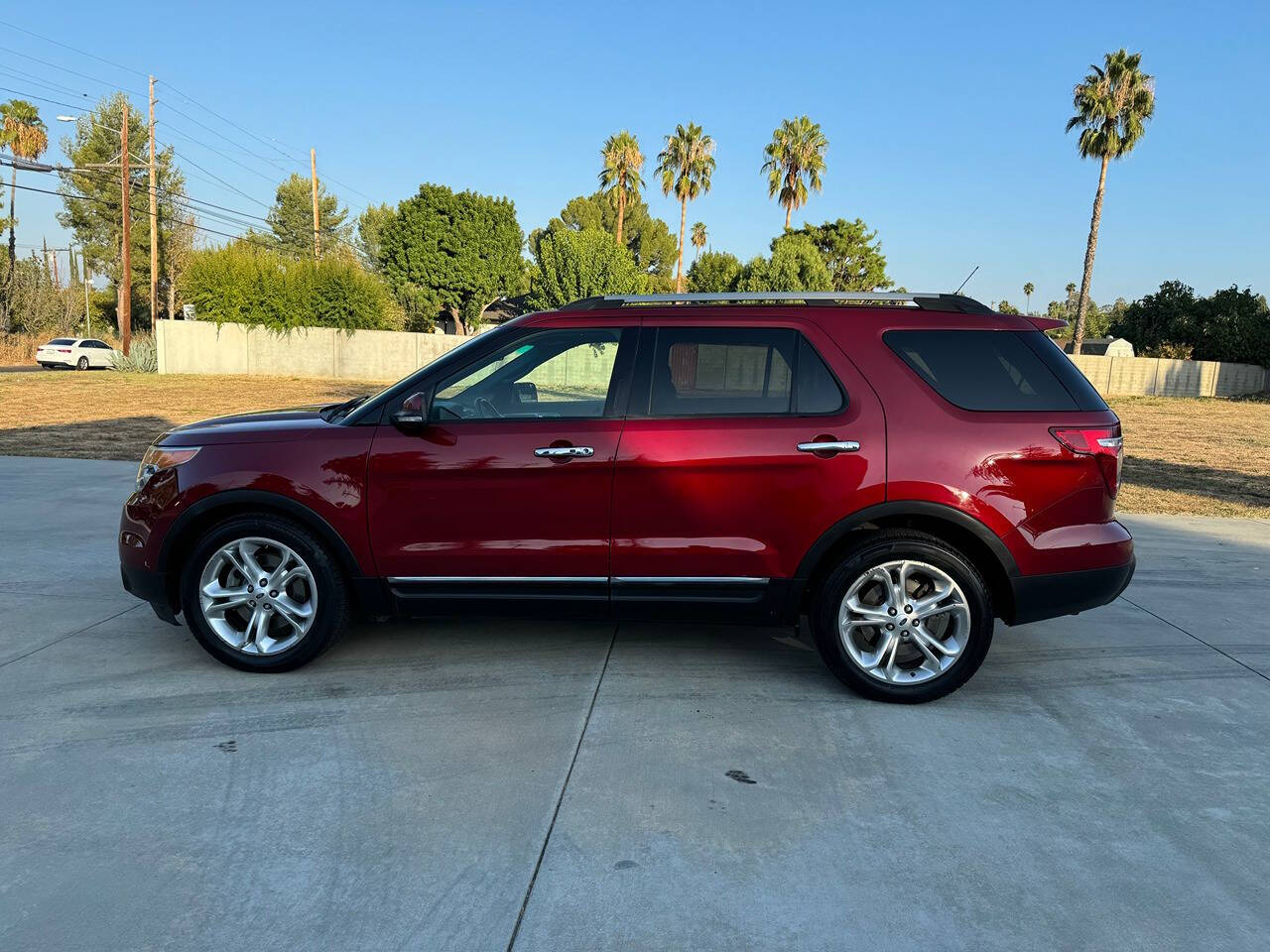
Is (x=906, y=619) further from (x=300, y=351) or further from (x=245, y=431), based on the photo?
(x=300, y=351)

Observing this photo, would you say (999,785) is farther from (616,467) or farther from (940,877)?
(616,467)

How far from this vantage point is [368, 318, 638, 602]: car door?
4.11 m

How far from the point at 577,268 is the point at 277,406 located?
2269 cm

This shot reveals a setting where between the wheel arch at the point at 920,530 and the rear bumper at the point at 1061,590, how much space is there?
0.05 meters

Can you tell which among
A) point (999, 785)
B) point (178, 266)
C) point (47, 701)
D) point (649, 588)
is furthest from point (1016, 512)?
point (178, 266)

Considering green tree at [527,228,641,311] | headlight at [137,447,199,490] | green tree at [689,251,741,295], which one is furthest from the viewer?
green tree at [689,251,741,295]

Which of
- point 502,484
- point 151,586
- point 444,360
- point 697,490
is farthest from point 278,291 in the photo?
point 697,490

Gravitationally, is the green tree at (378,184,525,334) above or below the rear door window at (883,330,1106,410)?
above

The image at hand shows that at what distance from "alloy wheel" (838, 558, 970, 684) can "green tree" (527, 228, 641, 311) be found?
1450 inches

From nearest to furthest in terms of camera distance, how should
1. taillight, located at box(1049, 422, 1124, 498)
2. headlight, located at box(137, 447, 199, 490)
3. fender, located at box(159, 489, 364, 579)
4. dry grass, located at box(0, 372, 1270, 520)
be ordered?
1. taillight, located at box(1049, 422, 1124, 498)
2. fender, located at box(159, 489, 364, 579)
3. headlight, located at box(137, 447, 199, 490)
4. dry grass, located at box(0, 372, 1270, 520)

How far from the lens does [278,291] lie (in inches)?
1438

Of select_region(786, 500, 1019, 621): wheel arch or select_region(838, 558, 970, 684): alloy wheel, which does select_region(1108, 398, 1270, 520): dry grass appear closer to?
select_region(786, 500, 1019, 621): wheel arch

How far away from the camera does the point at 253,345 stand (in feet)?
121

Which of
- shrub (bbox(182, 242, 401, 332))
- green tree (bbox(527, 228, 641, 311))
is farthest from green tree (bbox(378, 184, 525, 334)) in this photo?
shrub (bbox(182, 242, 401, 332))
